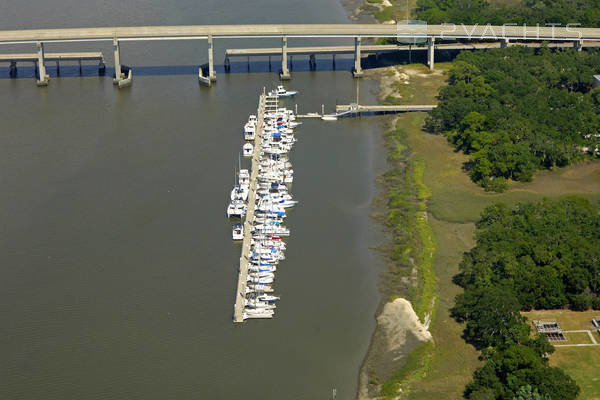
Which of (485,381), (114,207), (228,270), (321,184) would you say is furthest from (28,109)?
(485,381)

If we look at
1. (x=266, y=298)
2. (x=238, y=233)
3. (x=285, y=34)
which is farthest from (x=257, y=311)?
→ (x=285, y=34)

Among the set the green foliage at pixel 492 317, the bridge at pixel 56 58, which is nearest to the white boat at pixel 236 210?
the green foliage at pixel 492 317

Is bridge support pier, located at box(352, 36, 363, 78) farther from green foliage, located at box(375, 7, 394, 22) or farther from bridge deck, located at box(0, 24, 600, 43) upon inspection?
green foliage, located at box(375, 7, 394, 22)

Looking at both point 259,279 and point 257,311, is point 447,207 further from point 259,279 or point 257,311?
point 257,311

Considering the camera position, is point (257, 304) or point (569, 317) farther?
point (257, 304)

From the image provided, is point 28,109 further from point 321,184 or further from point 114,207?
point 321,184

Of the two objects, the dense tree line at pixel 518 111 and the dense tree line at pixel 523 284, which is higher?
the dense tree line at pixel 518 111

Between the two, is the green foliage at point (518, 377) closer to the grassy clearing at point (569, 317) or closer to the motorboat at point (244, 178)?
the grassy clearing at point (569, 317)
